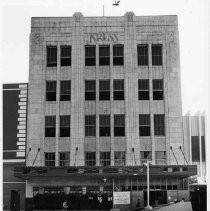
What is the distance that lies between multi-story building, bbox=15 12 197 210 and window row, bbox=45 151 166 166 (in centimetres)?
10

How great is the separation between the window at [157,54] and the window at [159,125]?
5.83 metres

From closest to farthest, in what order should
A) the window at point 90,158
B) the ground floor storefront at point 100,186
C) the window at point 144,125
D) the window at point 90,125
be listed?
the ground floor storefront at point 100,186
the window at point 90,158
the window at point 144,125
the window at point 90,125

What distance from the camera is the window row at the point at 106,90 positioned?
46562 millimetres

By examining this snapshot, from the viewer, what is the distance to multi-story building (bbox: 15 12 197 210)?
4469 centimetres

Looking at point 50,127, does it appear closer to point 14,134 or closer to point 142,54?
point 14,134

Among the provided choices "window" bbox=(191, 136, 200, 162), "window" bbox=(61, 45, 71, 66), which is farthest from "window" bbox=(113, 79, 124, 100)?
"window" bbox=(191, 136, 200, 162)

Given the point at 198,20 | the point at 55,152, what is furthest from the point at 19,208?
the point at 198,20

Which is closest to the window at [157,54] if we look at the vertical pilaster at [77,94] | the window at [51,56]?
the vertical pilaster at [77,94]

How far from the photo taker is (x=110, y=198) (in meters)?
44.2

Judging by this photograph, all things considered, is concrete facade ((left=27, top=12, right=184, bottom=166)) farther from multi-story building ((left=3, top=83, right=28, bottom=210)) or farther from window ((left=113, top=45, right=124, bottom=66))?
multi-story building ((left=3, top=83, right=28, bottom=210))

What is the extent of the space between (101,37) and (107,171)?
48.2 ft

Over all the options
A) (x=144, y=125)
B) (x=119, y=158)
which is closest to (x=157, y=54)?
(x=144, y=125)

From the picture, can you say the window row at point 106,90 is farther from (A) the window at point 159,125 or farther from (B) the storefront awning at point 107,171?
(B) the storefront awning at point 107,171

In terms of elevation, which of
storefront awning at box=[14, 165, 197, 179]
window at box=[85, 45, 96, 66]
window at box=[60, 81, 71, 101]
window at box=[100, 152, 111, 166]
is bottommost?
storefront awning at box=[14, 165, 197, 179]
